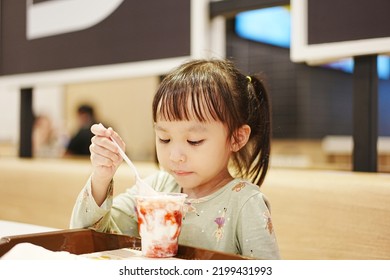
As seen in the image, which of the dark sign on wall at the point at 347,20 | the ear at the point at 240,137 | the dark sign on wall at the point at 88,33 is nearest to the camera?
the ear at the point at 240,137

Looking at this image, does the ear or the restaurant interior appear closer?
the ear

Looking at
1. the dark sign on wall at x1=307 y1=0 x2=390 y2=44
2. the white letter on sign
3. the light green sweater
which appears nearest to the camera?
the light green sweater

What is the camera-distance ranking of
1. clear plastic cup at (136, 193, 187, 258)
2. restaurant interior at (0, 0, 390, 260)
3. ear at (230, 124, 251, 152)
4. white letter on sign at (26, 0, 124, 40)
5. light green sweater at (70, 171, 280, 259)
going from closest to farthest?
clear plastic cup at (136, 193, 187, 258)
light green sweater at (70, 171, 280, 259)
ear at (230, 124, 251, 152)
restaurant interior at (0, 0, 390, 260)
white letter on sign at (26, 0, 124, 40)

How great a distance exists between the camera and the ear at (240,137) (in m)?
1.15

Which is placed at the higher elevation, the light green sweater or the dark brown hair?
the dark brown hair

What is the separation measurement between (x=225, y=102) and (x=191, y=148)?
0.13m

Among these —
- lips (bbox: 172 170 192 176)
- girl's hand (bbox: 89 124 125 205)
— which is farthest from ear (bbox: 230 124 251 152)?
girl's hand (bbox: 89 124 125 205)

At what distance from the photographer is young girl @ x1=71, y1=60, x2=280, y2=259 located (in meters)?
1.04

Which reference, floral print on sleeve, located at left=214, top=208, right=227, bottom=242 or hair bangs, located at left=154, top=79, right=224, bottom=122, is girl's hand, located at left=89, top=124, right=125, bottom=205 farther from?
floral print on sleeve, located at left=214, top=208, right=227, bottom=242

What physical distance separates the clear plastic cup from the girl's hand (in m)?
0.19

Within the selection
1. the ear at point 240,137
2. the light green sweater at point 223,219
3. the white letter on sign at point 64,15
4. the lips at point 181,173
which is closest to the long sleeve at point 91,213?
the light green sweater at point 223,219

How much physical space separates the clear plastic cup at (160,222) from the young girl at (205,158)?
6.5 inches

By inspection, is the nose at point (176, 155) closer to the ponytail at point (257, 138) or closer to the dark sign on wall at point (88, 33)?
the ponytail at point (257, 138)

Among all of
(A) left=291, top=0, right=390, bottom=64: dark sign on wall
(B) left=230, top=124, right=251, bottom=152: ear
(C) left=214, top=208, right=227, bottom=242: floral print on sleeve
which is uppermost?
(A) left=291, top=0, right=390, bottom=64: dark sign on wall
